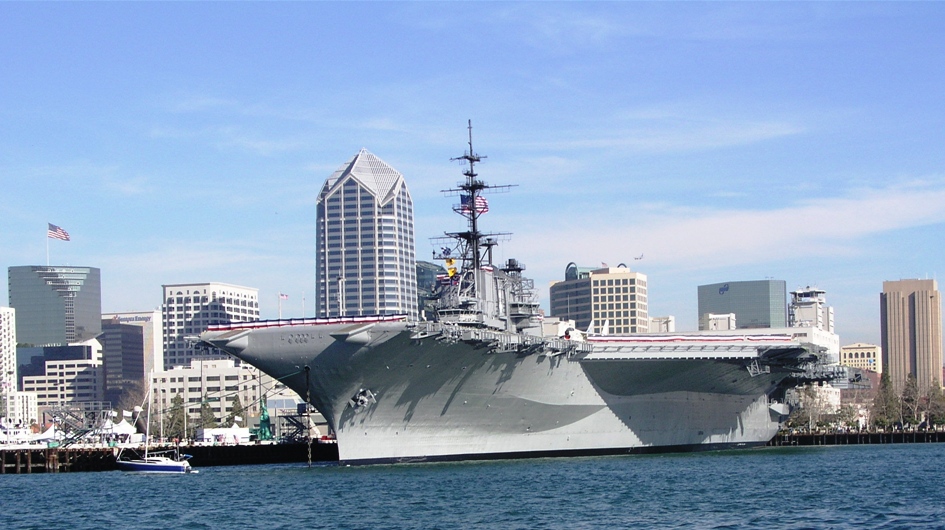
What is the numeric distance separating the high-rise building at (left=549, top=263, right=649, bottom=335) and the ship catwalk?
10840 cm

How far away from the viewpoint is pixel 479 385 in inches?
1790

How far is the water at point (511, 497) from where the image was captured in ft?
98.5

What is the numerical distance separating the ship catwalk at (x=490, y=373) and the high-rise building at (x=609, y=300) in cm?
10840

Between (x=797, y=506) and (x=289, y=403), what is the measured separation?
73.9 meters

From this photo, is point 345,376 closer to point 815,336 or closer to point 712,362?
point 712,362

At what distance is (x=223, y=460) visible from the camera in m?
64.2

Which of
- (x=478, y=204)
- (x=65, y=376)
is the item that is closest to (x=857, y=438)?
(x=478, y=204)

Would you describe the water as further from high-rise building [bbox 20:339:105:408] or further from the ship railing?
high-rise building [bbox 20:339:105:408]

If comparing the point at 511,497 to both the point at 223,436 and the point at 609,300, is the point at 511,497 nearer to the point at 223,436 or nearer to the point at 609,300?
the point at 223,436

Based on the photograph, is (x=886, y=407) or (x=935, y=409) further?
(x=935, y=409)

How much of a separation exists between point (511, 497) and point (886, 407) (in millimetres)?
85851

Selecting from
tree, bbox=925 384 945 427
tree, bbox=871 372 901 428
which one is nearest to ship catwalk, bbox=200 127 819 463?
tree, bbox=871 372 901 428

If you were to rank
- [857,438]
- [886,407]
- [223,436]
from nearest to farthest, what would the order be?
[223,436] → [857,438] → [886,407]

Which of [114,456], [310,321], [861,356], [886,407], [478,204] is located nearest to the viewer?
[310,321]
